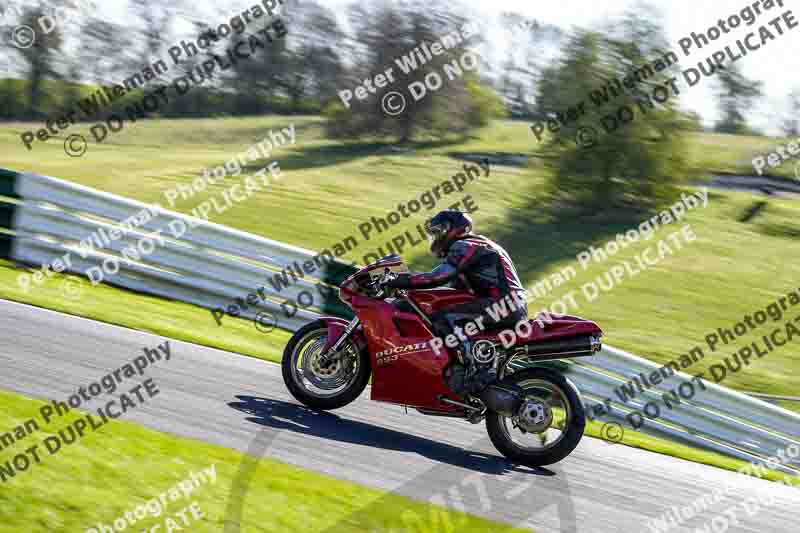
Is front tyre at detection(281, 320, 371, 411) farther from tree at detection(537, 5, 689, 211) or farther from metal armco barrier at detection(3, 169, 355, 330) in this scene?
tree at detection(537, 5, 689, 211)

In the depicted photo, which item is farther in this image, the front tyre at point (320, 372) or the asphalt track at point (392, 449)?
the front tyre at point (320, 372)

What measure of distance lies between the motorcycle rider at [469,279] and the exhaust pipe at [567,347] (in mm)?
249

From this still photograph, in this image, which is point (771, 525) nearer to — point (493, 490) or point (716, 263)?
point (493, 490)

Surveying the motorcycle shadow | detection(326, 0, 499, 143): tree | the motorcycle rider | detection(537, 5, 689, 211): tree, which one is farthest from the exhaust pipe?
detection(326, 0, 499, 143): tree

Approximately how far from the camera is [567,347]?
680 centimetres

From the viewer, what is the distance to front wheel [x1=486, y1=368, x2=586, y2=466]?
21.8ft

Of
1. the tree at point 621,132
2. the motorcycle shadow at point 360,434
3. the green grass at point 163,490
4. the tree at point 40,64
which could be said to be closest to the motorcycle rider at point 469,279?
the motorcycle shadow at point 360,434

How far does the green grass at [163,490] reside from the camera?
431 centimetres

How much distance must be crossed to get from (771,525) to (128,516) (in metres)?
3.95

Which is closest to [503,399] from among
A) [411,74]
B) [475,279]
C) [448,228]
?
[475,279]

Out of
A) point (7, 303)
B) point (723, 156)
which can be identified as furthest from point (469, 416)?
point (723, 156)

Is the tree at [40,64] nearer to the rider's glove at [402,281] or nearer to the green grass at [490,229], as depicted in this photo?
the green grass at [490,229]

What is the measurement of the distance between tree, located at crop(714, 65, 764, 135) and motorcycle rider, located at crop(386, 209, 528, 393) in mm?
37776

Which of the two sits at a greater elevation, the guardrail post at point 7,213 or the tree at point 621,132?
the guardrail post at point 7,213
